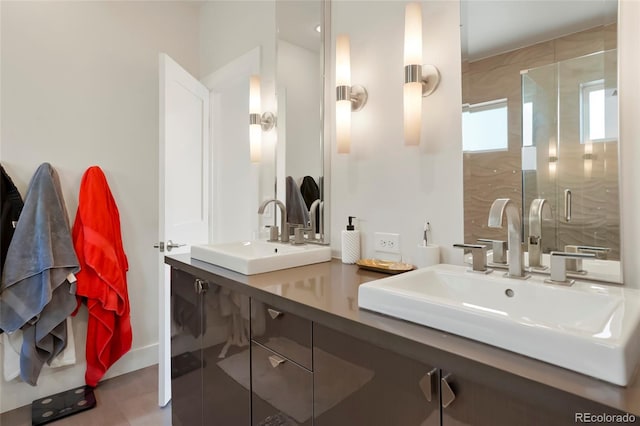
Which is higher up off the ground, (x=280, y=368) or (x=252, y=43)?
(x=252, y=43)

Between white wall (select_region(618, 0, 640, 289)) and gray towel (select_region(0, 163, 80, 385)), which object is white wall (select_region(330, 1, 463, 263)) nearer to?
white wall (select_region(618, 0, 640, 289))

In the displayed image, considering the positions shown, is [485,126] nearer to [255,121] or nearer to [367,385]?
[367,385]

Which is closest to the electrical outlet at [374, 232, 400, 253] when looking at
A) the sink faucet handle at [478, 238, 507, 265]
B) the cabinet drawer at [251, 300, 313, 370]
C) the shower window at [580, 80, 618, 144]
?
the sink faucet handle at [478, 238, 507, 265]

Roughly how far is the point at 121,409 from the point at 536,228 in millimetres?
2350

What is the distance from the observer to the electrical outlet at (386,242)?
55.2 inches

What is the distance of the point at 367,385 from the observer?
2.63 ft

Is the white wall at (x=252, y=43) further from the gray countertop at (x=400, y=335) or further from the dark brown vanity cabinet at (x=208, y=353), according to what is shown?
the gray countertop at (x=400, y=335)

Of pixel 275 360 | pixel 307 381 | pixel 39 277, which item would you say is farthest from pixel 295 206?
pixel 39 277

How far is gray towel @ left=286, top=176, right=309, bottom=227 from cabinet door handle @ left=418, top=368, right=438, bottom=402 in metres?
1.15

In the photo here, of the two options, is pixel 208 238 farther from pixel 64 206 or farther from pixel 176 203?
pixel 64 206

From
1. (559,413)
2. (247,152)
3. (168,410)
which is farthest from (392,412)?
(247,152)

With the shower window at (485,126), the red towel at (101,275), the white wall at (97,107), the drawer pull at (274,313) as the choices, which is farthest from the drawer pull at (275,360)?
the white wall at (97,107)

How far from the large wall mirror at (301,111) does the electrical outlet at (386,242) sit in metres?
0.30

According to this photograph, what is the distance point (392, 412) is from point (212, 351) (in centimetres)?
86
